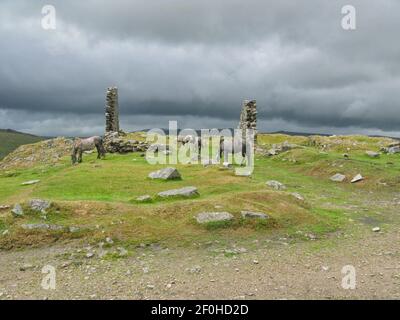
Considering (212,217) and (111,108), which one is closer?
(212,217)

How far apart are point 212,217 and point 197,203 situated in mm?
1636

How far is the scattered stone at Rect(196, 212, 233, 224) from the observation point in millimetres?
19250

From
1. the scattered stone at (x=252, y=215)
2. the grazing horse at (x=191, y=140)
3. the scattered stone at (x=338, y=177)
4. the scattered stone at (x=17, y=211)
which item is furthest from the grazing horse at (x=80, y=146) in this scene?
the scattered stone at (x=252, y=215)

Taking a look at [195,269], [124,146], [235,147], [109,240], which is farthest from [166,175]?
[124,146]

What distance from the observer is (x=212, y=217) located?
767 inches

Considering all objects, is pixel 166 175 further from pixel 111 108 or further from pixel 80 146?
pixel 111 108

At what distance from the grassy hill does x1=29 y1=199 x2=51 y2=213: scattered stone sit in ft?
1.21

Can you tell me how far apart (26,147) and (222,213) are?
206 feet

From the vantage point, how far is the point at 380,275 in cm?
1450

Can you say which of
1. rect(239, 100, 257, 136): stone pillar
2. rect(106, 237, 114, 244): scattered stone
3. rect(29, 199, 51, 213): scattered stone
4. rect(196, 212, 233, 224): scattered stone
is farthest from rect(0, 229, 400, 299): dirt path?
rect(239, 100, 257, 136): stone pillar

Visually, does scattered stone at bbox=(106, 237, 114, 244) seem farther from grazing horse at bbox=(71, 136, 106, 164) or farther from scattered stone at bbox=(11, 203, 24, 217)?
grazing horse at bbox=(71, 136, 106, 164)

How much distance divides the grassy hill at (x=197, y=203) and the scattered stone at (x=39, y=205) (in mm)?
368
